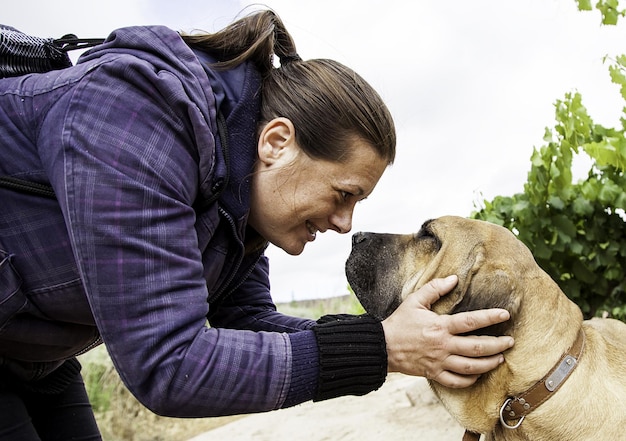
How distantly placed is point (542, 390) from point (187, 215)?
4.65 feet

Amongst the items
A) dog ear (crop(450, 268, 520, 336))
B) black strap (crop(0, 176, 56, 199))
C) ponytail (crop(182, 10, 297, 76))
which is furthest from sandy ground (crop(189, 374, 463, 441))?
black strap (crop(0, 176, 56, 199))

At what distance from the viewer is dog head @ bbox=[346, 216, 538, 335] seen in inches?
94.4

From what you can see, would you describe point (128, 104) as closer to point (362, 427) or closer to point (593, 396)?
point (593, 396)

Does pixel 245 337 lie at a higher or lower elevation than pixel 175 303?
lower

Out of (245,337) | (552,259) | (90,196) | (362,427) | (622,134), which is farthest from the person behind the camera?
(362,427)

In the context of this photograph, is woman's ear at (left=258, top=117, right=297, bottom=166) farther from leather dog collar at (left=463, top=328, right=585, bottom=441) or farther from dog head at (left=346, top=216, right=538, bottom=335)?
leather dog collar at (left=463, top=328, right=585, bottom=441)

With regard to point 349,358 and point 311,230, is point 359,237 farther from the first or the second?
point 349,358

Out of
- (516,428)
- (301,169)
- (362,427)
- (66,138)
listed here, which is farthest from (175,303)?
(362,427)

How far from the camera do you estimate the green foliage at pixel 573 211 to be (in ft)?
12.8

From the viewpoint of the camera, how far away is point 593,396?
234 cm

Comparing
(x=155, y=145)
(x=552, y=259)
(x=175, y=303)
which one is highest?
(x=155, y=145)

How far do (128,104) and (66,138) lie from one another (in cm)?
20

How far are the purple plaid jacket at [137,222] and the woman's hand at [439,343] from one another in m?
0.30

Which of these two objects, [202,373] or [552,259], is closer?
[202,373]
